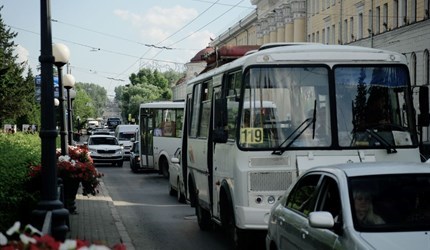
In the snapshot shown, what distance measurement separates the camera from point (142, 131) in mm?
33812

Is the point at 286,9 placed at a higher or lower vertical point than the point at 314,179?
higher

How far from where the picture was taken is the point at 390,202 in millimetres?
6535

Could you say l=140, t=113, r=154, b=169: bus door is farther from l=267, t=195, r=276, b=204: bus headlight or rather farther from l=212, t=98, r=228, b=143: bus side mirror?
l=267, t=195, r=276, b=204: bus headlight

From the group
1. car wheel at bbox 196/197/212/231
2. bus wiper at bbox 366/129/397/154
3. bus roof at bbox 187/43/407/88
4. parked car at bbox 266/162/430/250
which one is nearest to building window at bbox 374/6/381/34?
car wheel at bbox 196/197/212/231

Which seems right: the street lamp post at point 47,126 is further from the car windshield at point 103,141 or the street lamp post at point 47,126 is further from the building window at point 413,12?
the building window at point 413,12

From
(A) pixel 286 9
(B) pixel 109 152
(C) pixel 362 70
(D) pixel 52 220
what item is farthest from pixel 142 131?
(A) pixel 286 9

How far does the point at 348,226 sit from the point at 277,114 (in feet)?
14.8

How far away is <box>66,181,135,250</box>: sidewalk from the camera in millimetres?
12680

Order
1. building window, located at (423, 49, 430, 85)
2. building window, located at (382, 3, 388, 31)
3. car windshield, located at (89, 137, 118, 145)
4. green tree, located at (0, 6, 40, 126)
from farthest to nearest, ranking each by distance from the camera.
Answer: green tree, located at (0, 6, 40, 126)
building window, located at (382, 3, 388, 31)
car windshield, located at (89, 137, 118, 145)
building window, located at (423, 49, 430, 85)

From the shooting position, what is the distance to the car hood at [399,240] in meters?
5.73

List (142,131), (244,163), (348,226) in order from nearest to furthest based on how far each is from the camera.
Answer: (348,226) < (244,163) < (142,131)

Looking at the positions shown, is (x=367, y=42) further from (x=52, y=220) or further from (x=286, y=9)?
(x=52, y=220)

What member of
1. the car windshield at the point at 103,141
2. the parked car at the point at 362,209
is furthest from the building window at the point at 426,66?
the parked car at the point at 362,209

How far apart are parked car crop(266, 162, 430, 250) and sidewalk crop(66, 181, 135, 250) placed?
13.1 feet
